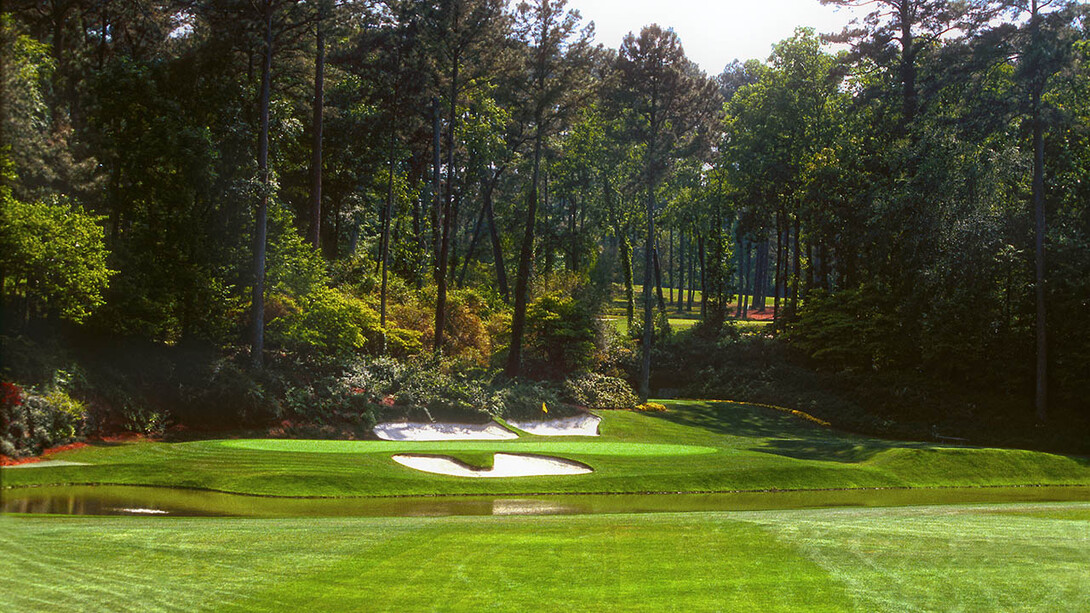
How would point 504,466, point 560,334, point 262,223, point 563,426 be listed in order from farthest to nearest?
point 560,334 < point 563,426 < point 262,223 < point 504,466

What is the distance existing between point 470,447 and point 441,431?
15.6 feet

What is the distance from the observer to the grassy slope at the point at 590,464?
53.5ft

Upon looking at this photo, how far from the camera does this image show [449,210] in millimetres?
34125

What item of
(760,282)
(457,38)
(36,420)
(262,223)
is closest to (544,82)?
(457,38)

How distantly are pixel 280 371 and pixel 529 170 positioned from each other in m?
25.6

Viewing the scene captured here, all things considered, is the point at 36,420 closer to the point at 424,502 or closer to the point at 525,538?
the point at 424,502

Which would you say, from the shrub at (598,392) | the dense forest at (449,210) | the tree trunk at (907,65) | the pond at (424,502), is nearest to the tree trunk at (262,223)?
the dense forest at (449,210)

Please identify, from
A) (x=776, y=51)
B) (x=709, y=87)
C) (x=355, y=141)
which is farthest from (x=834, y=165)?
(x=355, y=141)

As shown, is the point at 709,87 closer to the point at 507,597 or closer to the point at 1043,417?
the point at 1043,417

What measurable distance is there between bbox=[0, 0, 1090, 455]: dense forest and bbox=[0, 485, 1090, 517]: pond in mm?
4824

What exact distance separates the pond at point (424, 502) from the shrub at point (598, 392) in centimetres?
1353

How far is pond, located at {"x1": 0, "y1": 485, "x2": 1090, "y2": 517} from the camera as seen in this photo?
13.6m

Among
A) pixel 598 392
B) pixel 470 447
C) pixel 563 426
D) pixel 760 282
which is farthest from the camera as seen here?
pixel 760 282

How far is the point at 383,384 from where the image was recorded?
27.0 m
